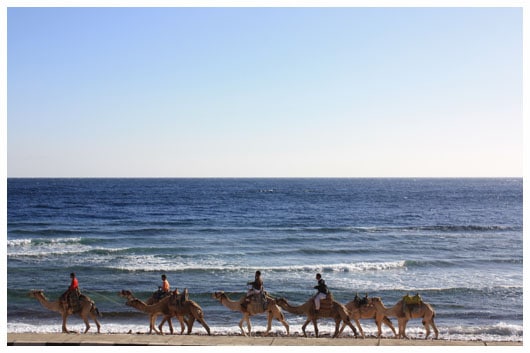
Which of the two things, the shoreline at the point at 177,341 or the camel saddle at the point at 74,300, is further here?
the camel saddle at the point at 74,300

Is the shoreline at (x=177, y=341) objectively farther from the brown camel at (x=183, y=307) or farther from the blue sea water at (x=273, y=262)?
the blue sea water at (x=273, y=262)

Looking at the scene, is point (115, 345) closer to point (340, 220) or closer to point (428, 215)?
point (340, 220)

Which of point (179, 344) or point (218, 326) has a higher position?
point (179, 344)

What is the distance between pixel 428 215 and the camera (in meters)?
57.5

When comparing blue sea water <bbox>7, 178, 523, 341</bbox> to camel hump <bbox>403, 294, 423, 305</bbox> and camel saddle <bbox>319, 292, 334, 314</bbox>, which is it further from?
Answer: camel saddle <bbox>319, 292, 334, 314</bbox>

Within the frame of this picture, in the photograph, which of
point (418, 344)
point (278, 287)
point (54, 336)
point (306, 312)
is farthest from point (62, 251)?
point (418, 344)

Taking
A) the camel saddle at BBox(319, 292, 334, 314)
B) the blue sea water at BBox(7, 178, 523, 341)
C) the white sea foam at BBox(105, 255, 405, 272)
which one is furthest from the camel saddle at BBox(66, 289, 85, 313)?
the white sea foam at BBox(105, 255, 405, 272)

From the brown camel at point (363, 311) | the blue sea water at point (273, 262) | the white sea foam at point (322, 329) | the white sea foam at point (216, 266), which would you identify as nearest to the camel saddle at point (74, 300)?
the white sea foam at point (322, 329)

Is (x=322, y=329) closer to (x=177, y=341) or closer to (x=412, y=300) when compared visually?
(x=412, y=300)

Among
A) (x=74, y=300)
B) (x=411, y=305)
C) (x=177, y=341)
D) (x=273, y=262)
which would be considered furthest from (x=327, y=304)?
(x=273, y=262)

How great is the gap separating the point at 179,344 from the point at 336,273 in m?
14.6

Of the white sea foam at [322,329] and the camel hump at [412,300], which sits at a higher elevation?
the camel hump at [412,300]

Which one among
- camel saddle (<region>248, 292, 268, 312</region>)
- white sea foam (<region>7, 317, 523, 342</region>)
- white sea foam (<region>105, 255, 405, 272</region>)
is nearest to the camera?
camel saddle (<region>248, 292, 268, 312</region>)

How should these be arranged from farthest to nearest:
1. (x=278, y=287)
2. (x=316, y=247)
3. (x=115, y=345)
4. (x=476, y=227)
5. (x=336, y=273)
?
1. (x=476, y=227)
2. (x=316, y=247)
3. (x=336, y=273)
4. (x=278, y=287)
5. (x=115, y=345)
